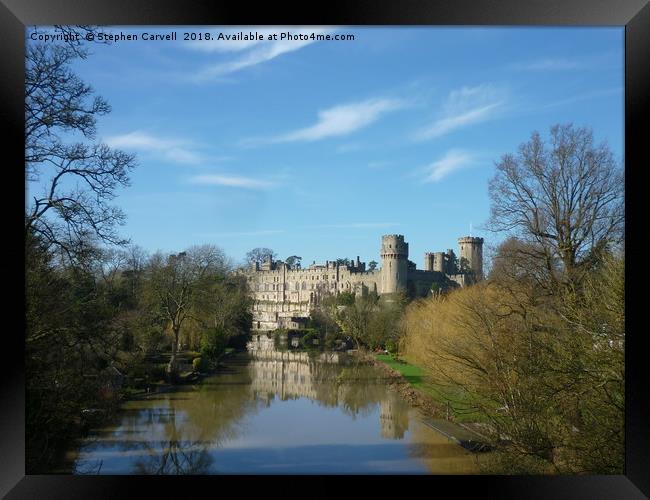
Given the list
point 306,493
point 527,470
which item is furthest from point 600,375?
point 306,493

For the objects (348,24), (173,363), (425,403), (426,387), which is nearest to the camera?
(348,24)

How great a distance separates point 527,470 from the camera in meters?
4.00

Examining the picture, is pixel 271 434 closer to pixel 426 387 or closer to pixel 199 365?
pixel 426 387

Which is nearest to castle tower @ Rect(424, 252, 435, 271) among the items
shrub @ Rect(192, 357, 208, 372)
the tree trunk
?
shrub @ Rect(192, 357, 208, 372)

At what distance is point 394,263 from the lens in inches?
602

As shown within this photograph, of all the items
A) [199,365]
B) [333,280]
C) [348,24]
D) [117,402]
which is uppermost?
[348,24]

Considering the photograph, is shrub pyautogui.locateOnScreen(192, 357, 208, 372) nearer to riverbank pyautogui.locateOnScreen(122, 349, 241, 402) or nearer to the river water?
riverbank pyautogui.locateOnScreen(122, 349, 241, 402)

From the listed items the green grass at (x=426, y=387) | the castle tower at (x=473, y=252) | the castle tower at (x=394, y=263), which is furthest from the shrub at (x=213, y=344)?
the castle tower at (x=394, y=263)

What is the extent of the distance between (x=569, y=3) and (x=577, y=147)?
98.3 inches

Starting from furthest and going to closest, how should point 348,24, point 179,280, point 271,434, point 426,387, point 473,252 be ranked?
point 179,280
point 473,252
point 426,387
point 271,434
point 348,24

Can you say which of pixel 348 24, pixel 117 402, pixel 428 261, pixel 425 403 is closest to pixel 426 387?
pixel 425 403

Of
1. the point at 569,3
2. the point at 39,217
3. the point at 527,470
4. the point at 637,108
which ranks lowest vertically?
the point at 527,470

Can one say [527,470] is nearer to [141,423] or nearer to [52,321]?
[52,321]

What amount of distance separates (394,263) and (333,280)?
1.77 metres
